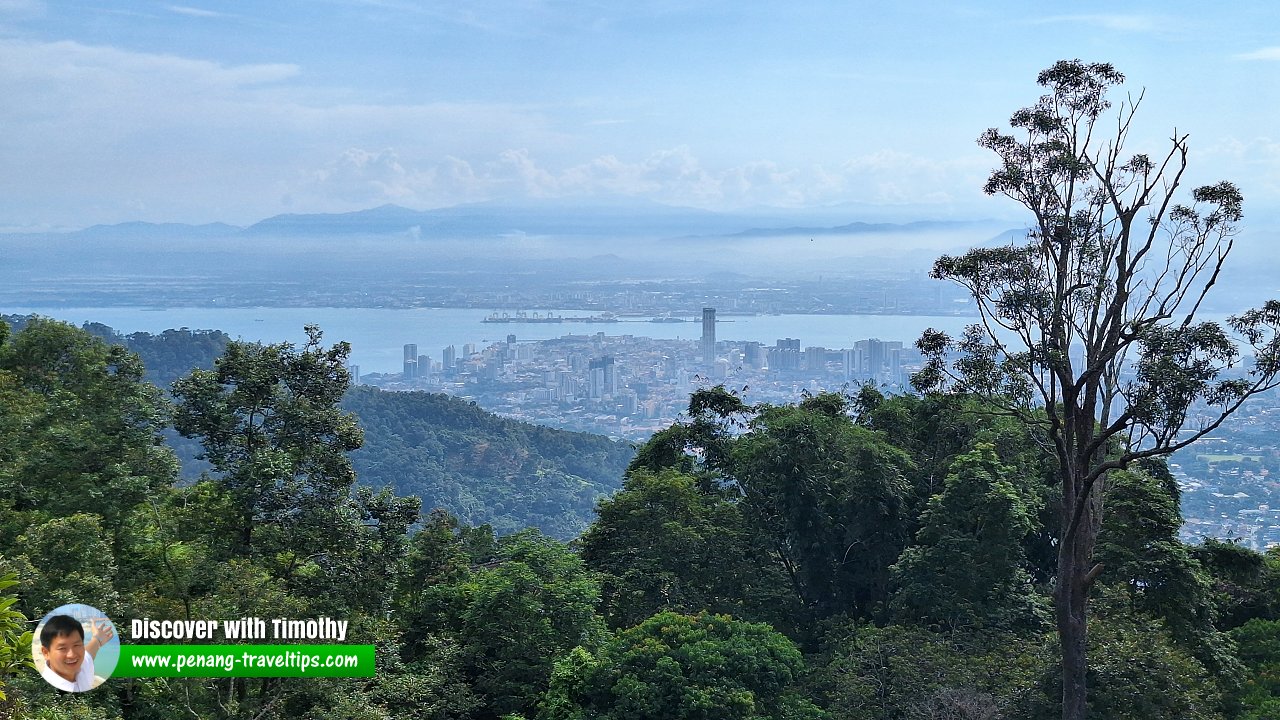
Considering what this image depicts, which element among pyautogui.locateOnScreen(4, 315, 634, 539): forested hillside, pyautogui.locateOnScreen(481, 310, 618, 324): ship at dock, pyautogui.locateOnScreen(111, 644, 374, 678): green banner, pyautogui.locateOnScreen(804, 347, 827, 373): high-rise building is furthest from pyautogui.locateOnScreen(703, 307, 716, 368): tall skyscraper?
pyautogui.locateOnScreen(111, 644, 374, 678): green banner

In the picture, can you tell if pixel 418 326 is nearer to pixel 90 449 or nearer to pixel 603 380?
pixel 603 380

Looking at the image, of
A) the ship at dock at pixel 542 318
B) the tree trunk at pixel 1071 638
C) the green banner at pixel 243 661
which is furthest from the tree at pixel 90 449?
the ship at dock at pixel 542 318

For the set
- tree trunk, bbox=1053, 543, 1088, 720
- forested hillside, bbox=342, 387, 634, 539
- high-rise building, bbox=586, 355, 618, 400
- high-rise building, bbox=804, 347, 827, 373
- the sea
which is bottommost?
forested hillside, bbox=342, 387, 634, 539

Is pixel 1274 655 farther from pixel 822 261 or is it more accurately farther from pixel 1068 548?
pixel 822 261

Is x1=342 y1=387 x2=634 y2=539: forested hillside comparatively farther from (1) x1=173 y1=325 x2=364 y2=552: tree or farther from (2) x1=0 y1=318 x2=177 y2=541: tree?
(1) x1=173 y1=325 x2=364 y2=552: tree

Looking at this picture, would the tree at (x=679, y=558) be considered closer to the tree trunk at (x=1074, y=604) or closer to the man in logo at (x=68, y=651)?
the tree trunk at (x=1074, y=604)

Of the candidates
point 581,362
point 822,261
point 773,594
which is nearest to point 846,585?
point 773,594

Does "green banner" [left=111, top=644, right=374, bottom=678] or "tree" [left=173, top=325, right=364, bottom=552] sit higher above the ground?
"tree" [left=173, top=325, right=364, bottom=552]
